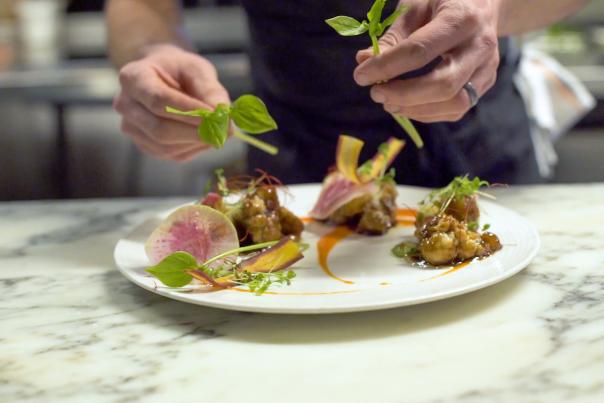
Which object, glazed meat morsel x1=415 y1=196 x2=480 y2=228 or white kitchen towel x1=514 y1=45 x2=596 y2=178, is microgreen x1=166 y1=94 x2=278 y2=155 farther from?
white kitchen towel x1=514 y1=45 x2=596 y2=178

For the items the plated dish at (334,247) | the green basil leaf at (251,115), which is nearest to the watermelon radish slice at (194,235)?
the plated dish at (334,247)

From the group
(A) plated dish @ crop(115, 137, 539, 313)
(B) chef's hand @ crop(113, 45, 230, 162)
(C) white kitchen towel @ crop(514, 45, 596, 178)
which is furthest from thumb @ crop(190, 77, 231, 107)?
(C) white kitchen towel @ crop(514, 45, 596, 178)

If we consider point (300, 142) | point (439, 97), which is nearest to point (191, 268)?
point (439, 97)

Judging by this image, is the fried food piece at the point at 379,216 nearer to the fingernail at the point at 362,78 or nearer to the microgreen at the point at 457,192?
the microgreen at the point at 457,192

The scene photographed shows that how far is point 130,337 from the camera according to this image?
774 millimetres

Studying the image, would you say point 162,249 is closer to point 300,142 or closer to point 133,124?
point 133,124

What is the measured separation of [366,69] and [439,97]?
85 millimetres

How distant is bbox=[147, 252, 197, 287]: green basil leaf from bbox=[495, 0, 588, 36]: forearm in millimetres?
548

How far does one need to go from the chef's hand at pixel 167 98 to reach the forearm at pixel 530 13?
1.29 ft

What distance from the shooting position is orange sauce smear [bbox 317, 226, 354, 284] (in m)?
0.91

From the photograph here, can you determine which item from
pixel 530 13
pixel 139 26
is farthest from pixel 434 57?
pixel 139 26

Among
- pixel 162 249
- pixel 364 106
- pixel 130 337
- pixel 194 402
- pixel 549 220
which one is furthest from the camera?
pixel 364 106

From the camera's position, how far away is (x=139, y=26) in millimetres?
1353

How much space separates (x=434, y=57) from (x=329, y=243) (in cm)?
27
